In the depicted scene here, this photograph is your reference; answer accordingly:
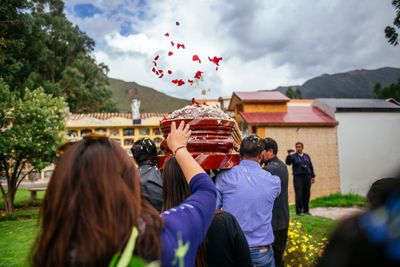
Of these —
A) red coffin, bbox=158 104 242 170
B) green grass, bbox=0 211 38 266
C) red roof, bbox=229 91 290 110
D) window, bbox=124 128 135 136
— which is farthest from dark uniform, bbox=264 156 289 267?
window, bbox=124 128 135 136

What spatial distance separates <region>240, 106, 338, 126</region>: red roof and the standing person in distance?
11.6 m

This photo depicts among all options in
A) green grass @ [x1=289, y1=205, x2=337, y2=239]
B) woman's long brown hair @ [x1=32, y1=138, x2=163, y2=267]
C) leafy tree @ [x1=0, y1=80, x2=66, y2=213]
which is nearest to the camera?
woman's long brown hair @ [x1=32, y1=138, x2=163, y2=267]

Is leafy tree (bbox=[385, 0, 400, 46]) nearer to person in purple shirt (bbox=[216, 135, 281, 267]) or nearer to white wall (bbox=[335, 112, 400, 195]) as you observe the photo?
white wall (bbox=[335, 112, 400, 195])

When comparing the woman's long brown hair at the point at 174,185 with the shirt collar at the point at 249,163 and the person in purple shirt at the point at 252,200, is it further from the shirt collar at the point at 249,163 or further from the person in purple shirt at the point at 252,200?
the shirt collar at the point at 249,163

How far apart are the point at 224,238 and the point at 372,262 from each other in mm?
1784

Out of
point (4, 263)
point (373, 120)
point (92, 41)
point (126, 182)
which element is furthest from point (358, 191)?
point (92, 41)

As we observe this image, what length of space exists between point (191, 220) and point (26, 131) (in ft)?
41.9

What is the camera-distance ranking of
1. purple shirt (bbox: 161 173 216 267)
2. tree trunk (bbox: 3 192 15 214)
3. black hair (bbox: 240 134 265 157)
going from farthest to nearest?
tree trunk (bbox: 3 192 15 214) → black hair (bbox: 240 134 265 157) → purple shirt (bbox: 161 173 216 267)

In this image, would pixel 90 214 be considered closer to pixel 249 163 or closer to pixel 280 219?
pixel 249 163

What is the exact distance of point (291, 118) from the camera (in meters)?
16.1

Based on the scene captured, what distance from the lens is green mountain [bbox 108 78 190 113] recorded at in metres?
125

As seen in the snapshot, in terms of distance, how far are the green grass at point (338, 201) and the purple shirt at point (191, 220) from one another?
11983 mm

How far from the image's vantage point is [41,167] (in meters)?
13.0

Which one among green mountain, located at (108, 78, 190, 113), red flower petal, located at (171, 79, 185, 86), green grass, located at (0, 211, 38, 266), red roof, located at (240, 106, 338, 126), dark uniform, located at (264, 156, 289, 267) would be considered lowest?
green grass, located at (0, 211, 38, 266)
